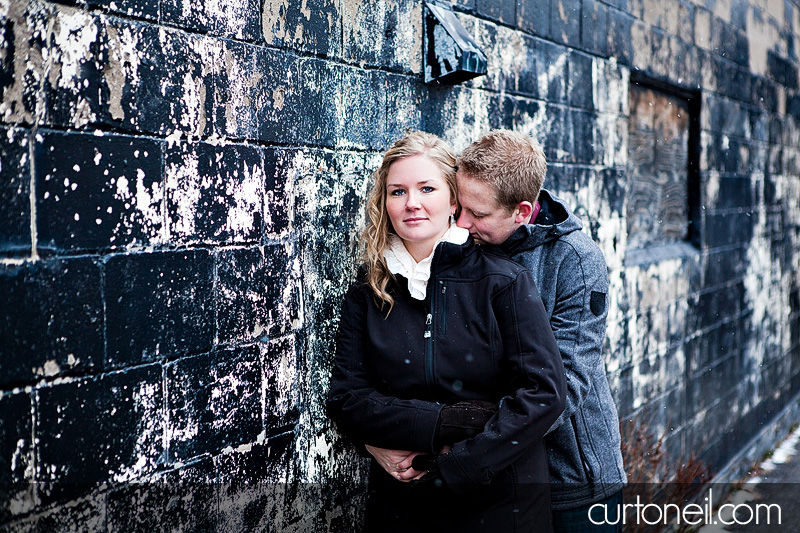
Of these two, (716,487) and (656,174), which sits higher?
(656,174)

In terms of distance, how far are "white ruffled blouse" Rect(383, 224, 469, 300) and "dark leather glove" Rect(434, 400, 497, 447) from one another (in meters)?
0.32

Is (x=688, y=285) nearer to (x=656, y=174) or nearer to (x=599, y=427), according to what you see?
(x=656, y=174)

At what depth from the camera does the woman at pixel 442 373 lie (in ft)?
5.90

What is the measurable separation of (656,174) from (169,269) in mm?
4004

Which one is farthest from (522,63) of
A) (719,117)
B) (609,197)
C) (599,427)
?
(719,117)

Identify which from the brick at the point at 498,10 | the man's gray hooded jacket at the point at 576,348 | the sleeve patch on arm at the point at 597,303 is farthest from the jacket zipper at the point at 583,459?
the brick at the point at 498,10

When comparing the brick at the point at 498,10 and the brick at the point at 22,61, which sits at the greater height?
the brick at the point at 498,10

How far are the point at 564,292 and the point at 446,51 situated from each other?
3.71ft

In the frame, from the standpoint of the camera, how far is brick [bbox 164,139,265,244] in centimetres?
183

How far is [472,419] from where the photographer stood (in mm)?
1822

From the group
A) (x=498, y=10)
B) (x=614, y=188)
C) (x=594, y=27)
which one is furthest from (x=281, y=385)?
(x=594, y=27)

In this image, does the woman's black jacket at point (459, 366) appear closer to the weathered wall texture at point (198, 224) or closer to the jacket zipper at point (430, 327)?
the jacket zipper at point (430, 327)

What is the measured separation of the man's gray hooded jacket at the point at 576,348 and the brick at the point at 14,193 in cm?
132

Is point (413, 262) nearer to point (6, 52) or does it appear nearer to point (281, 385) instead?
point (281, 385)
